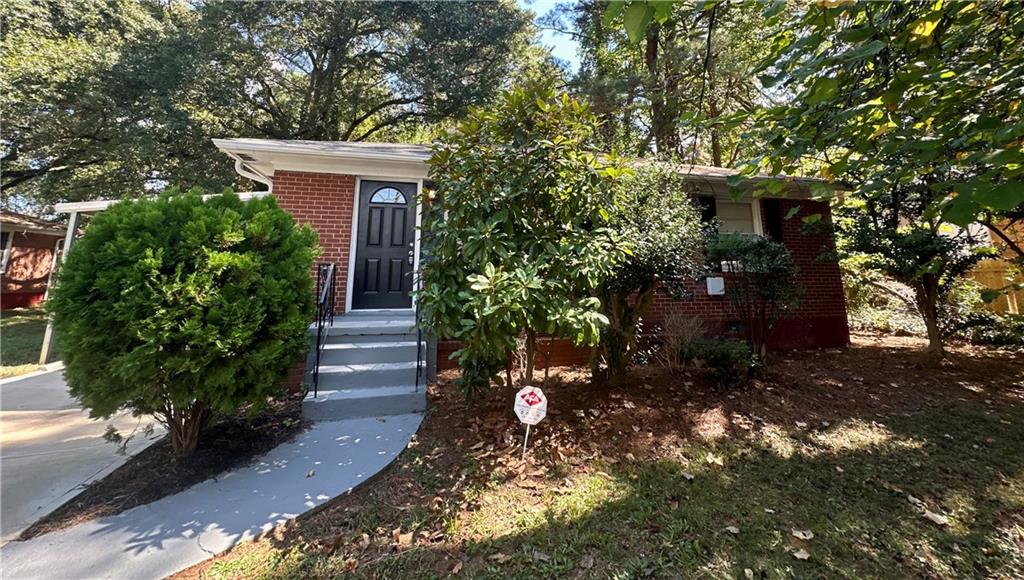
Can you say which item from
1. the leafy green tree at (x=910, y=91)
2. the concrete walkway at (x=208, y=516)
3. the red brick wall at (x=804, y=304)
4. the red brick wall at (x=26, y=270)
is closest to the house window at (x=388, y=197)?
the concrete walkway at (x=208, y=516)

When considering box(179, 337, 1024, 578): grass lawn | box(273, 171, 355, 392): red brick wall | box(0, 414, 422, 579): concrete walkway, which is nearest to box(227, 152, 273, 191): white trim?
box(273, 171, 355, 392): red brick wall

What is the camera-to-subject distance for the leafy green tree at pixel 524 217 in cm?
307

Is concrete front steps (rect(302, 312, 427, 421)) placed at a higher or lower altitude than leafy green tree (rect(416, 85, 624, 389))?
lower

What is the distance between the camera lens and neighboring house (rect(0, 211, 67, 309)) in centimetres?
1261

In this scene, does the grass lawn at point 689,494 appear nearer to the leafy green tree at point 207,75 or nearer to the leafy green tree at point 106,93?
the leafy green tree at point 207,75

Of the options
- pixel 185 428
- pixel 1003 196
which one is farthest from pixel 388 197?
pixel 1003 196

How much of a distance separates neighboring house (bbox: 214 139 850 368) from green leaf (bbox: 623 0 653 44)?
12.0 feet

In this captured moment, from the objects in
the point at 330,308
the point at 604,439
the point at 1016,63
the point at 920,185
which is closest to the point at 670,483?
the point at 604,439

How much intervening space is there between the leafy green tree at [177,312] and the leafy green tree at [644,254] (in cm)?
321

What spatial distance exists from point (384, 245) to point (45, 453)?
406cm

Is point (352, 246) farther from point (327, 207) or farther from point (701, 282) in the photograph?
point (701, 282)

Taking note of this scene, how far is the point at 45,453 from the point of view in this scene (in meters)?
3.49

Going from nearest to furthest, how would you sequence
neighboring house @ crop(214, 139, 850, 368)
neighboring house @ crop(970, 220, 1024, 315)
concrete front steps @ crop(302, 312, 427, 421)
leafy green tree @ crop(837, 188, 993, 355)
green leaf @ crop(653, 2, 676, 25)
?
green leaf @ crop(653, 2, 676, 25), concrete front steps @ crop(302, 312, 427, 421), leafy green tree @ crop(837, 188, 993, 355), neighboring house @ crop(214, 139, 850, 368), neighboring house @ crop(970, 220, 1024, 315)

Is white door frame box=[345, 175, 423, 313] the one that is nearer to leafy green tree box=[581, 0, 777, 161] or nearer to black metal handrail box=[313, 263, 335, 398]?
black metal handrail box=[313, 263, 335, 398]
